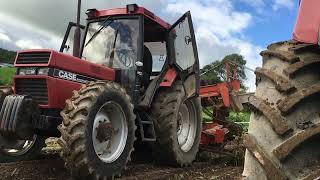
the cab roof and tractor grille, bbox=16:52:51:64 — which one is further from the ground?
the cab roof

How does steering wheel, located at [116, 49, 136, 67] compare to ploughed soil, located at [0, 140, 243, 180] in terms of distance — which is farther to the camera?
steering wheel, located at [116, 49, 136, 67]

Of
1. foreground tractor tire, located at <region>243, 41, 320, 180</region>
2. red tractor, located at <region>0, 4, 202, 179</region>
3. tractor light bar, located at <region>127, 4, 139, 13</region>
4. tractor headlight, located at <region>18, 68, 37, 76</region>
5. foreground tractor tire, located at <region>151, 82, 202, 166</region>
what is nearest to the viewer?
foreground tractor tire, located at <region>243, 41, 320, 180</region>

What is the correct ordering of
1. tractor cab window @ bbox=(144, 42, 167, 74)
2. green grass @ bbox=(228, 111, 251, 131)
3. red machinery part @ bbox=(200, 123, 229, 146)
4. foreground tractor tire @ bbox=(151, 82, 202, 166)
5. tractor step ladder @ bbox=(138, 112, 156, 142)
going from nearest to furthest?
tractor step ladder @ bbox=(138, 112, 156, 142) < foreground tractor tire @ bbox=(151, 82, 202, 166) < tractor cab window @ bbox=(144, 42, 167, 74) < red machinery part @ bbox=(200, 123, 229, 146) < green grass @ bbox=(228, 111, 251, 131)

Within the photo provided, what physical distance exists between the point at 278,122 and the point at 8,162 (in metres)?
5.28

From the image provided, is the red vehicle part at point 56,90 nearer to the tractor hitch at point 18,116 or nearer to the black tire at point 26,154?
the tractor hitch at point 18,116

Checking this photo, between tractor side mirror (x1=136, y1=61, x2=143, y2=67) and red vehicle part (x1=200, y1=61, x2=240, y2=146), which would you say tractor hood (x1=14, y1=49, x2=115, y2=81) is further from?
red vehicle part (x1=200, y1=61, x2=240, y2=146)

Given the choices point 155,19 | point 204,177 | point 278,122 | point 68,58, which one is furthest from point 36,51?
point 278,122

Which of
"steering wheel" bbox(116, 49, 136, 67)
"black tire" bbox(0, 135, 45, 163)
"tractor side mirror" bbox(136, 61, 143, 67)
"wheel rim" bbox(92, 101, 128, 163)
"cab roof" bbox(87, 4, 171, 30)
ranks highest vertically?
"cab roof" bbox(87, 4, 171, 30)

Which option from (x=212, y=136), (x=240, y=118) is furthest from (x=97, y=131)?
(x=240, y=118)

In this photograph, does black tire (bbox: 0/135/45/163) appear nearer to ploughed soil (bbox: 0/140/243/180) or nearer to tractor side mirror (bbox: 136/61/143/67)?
ploughed soil (bbox: 0/140/243/180)

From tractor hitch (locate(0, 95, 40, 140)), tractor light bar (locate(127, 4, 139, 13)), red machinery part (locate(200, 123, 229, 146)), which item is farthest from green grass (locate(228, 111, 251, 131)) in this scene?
tractor hitch (locate(0, 95, 40, 140))

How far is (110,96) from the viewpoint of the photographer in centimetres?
620

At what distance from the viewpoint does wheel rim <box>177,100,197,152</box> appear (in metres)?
8.57

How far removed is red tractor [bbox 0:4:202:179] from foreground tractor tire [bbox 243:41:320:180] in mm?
3206
